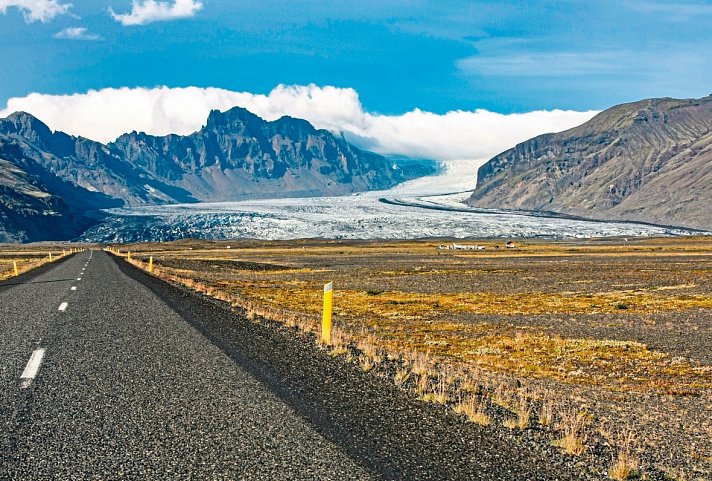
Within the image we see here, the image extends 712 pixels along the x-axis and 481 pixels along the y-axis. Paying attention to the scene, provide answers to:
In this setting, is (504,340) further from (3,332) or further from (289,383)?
(3,332)

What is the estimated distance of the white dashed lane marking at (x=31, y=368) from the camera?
9.70m

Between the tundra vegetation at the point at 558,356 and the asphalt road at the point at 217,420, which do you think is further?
the tundra vegetation at the point at 558,356

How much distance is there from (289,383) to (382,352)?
15.7 ft

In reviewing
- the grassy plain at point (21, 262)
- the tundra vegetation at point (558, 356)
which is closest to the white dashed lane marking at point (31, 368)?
the tundra vegetation at point (558, 356)

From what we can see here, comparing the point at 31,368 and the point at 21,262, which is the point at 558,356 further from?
the point at 21,262

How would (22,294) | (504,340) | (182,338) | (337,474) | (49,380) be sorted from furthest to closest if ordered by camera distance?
Result: (22,294)
(504,340)
(182,338)
(49,380)
(337,474)

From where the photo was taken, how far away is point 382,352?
14648 mm

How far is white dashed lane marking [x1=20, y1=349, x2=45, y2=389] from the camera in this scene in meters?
9.70

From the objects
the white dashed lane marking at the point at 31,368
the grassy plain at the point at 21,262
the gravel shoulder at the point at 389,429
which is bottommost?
the grassy plain at the point at 21,262

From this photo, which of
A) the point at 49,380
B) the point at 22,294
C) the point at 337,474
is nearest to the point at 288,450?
the point at 337,474

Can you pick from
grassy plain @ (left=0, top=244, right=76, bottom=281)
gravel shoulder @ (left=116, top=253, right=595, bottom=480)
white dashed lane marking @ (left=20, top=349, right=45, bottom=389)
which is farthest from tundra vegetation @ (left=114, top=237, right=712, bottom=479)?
grassy plain @ (left=0, top=244, right=76, bottom=281)

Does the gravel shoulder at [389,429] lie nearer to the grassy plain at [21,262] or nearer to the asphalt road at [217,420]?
the asphalt road at [217,420]

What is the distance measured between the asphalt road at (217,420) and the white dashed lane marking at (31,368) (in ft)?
0.11

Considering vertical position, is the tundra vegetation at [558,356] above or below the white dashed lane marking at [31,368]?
below
